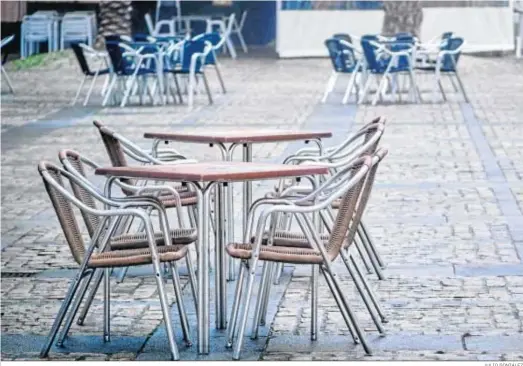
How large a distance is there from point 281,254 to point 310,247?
367mm

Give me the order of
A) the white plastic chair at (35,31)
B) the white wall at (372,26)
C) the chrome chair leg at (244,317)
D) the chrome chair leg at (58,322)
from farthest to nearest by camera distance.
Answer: the white plastic chair at (35,31)
the white wall at (372,26)
the chrome chair leg at (58,322)
the chrome chair leg at (244,317)

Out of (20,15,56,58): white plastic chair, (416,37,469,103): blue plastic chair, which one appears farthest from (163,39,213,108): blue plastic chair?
(20,15,56,58): white plastic chair

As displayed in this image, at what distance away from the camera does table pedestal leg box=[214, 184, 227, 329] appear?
6.42 m

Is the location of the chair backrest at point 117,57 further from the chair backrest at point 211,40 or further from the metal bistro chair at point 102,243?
the metal bistro chair at point 102,243

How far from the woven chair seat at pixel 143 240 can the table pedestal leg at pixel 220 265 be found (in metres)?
0.13

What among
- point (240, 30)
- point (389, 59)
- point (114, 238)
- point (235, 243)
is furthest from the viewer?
point (240, 30)

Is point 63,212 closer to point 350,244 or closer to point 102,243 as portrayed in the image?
point 102,243

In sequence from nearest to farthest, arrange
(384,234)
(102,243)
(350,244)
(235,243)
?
(102,243) → (235,243) → (350,244) → (384,234)

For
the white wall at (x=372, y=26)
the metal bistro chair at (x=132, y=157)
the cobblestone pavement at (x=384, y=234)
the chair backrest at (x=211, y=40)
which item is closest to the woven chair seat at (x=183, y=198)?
the metal bistro chair at (x=132, y=157)

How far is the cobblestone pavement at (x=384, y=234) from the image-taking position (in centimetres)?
628

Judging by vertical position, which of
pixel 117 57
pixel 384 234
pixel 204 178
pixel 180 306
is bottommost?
pixel 117 57

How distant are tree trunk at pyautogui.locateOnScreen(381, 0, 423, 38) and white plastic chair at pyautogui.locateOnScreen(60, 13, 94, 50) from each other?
25.6ft

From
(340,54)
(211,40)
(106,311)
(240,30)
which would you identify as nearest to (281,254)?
(106,311)

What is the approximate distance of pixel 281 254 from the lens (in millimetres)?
5906
